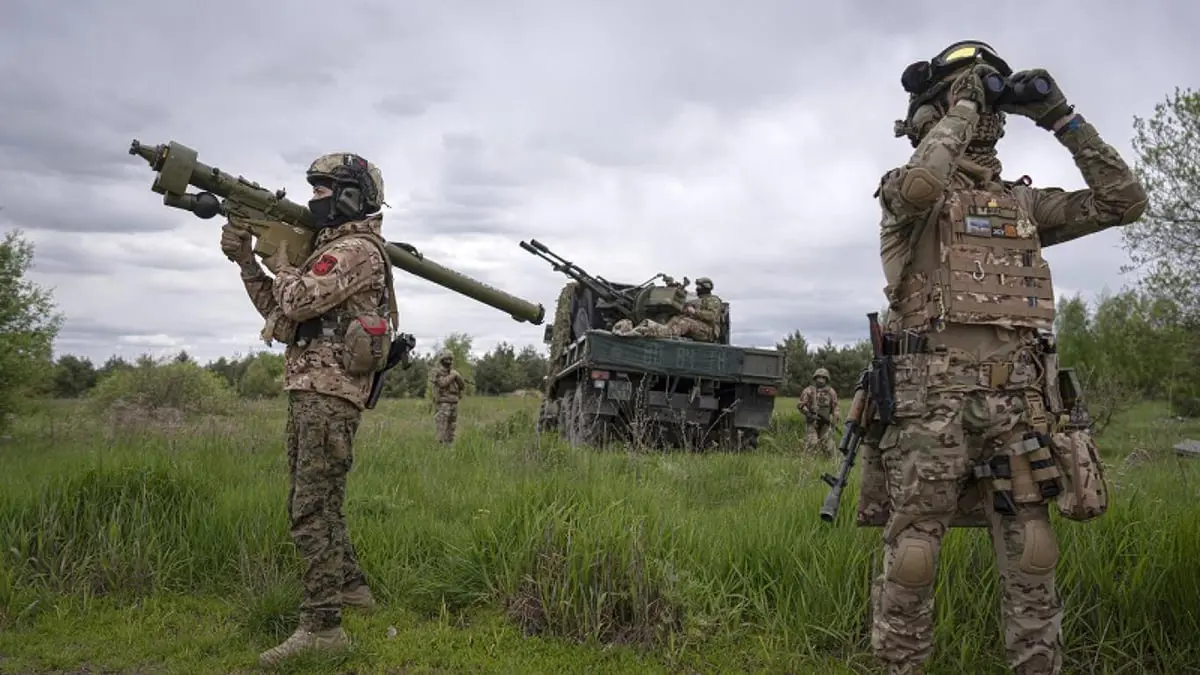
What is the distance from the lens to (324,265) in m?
4.11

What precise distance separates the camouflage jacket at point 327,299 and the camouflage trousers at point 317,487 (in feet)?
0.30

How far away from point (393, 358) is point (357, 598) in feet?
4.30

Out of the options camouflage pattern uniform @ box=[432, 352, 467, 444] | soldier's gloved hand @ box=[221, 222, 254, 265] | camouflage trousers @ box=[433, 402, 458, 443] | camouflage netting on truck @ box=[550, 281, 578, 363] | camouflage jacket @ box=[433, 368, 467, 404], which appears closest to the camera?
soldier's gloved hand @ box=[221, 222, 254, 265]

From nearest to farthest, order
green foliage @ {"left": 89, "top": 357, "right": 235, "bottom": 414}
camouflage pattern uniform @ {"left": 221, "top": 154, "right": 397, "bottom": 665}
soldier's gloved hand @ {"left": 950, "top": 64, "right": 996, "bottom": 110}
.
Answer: soldier's gloved hand @ {"left": 950, "top": 64, "right": 996, "bottom": 110}, camouflage pattern uniform @ {"left": 221, "top": 154, "right": 397, "bottom": 665}, green foliage @ {"left": 89, "top": 357, "right": 235, "bottom": 414}

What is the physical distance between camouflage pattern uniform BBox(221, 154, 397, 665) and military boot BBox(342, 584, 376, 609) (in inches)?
16.1

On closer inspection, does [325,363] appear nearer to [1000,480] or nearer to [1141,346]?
[1000,480]

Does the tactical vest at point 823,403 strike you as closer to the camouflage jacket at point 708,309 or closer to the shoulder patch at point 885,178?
the camouflage jacket at point 708,309

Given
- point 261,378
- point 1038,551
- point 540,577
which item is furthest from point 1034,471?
point 261,378

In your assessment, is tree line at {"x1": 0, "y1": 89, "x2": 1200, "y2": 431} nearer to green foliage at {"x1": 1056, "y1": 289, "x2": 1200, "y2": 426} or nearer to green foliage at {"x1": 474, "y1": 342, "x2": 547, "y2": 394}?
green foliage at {"x1": 1056, "y1": 289, "x2": 1200, "y2": 426}

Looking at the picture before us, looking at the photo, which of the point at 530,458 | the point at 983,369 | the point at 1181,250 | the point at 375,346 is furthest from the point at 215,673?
the point at 1181,250

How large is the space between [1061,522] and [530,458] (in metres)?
3.69

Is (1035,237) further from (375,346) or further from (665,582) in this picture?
(375,346)

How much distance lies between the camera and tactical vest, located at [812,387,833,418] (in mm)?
13586

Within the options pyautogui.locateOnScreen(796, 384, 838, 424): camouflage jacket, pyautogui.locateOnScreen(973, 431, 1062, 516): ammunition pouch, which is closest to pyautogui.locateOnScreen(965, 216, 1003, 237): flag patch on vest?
pyautogui.locateOnScreen(973, 431, 1062, 516): ammunition pouch
